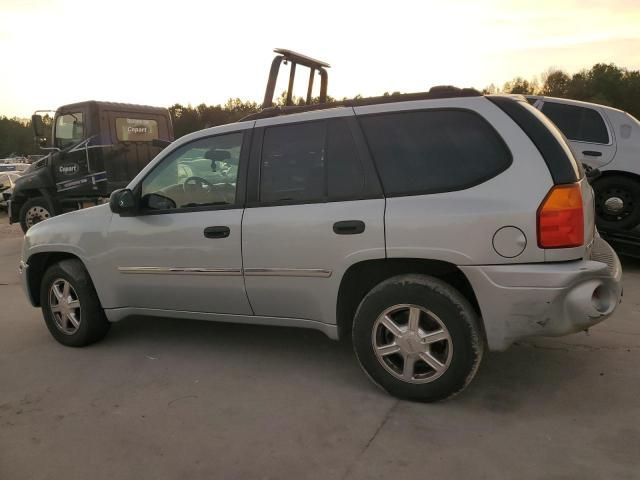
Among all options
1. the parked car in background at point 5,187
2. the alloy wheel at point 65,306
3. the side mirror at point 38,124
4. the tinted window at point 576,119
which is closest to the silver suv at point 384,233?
the alloy wheel at point 65,306

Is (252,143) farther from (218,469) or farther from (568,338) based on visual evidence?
(568,338)

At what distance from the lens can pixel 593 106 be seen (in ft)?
24.1

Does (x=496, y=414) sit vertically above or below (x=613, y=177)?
below

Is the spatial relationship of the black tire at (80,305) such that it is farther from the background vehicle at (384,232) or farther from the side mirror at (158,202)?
the side mirror at (158,202)

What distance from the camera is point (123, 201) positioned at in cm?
399

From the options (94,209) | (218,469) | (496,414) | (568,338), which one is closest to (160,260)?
(94,209)

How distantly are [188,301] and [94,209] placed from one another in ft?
3.72

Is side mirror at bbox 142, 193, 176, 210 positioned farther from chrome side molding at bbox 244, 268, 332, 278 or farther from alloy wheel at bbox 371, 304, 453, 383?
alloy wheel at bbox 371, 304, 453, 383

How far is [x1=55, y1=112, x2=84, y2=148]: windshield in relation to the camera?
10391 mm

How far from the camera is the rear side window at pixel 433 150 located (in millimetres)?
3004

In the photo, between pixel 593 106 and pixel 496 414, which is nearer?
pixel 496 414

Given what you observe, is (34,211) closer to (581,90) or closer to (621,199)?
(621,199)

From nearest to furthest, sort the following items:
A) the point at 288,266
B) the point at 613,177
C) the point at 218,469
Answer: the point at 218,469, the point at 288,266, the point at 613,177

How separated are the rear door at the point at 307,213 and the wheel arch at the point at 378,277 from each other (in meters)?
0.08
